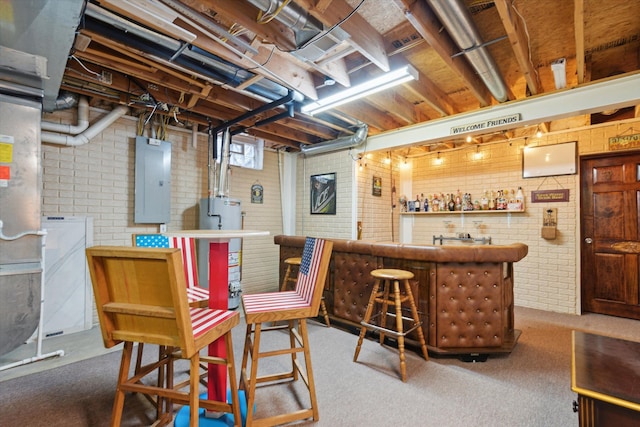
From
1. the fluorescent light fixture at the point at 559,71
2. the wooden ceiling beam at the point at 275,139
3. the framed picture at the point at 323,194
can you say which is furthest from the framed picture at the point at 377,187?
the fluorescent light fixture at the point at 559,71

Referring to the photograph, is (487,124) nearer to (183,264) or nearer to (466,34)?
(466,34)

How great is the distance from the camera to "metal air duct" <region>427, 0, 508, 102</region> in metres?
1.97

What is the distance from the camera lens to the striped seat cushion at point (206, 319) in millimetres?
1428

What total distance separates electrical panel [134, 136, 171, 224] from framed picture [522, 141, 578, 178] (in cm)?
533

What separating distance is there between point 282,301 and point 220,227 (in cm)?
250

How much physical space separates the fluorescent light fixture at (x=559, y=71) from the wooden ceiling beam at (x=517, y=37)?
17cm

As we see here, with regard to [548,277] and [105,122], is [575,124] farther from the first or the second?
[105,122]

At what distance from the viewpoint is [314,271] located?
1938 millimetres

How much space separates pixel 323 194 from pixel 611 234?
4.20m

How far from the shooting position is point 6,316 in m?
2.31

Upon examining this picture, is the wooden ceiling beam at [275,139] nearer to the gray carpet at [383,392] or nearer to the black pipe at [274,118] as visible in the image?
the black pipe at [274,118]

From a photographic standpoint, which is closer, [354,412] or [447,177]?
[354,412]

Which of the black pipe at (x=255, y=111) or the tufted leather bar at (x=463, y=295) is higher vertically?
the black pipe at (x=255, y=111)

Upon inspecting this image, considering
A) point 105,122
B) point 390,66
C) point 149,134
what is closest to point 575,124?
point 390,66
